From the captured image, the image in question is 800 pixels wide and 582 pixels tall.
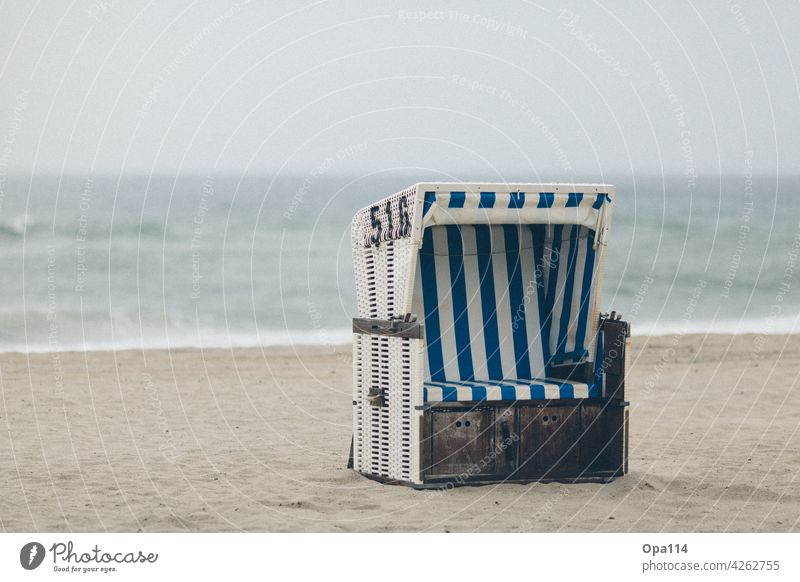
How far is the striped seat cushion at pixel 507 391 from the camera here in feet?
24.5

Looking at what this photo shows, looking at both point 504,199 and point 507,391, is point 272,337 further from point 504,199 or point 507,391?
point 504,199

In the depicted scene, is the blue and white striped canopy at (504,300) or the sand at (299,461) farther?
the blue and white striped canopy at (504,300)

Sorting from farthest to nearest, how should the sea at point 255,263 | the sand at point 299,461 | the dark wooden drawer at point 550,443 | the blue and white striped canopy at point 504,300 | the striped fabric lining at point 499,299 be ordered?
the sea at point 255,263
the striped fabric lining at point 499,299
the blue and white striped canopy at point 504,300
the dark wooden drawer at point 550,443
the sand at point 299,461

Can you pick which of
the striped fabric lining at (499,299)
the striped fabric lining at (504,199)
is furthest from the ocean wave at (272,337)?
the striped fabric lining at (504,199)

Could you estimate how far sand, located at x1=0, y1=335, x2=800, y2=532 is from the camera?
695cm

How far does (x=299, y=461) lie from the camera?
28.6 ft

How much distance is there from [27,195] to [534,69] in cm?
1718

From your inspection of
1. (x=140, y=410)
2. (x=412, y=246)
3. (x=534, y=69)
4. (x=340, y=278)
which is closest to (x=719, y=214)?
(x=534, y=69)

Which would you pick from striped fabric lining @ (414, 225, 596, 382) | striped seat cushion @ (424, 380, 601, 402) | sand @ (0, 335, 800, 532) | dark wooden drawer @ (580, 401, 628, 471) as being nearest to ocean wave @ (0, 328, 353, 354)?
sand @ (0, 335, 800, 532)

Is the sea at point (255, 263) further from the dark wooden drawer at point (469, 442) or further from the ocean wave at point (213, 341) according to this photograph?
the dark wooden drawer at point (469, 442)

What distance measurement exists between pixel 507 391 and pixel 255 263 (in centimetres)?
2149

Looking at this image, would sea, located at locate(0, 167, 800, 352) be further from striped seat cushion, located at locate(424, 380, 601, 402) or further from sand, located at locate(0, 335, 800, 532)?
striped seat cushion, located at locate(424, 380, 601, 402)

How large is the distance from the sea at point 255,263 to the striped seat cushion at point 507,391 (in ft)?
37.8

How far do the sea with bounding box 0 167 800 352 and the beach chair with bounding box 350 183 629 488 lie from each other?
10.8m
